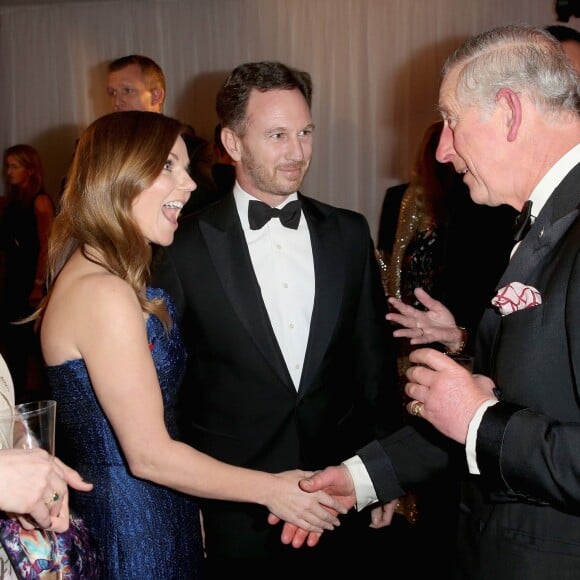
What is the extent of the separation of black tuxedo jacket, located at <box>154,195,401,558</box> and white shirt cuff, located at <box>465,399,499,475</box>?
1035 mm

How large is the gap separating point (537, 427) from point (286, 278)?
134 centimetres

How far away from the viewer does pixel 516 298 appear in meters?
1.53

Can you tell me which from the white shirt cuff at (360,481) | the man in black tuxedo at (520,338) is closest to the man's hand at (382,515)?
the white shirt cuff at (360,481)

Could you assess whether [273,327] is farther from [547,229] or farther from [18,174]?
[18,174]

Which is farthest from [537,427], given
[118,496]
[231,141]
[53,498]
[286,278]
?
[231,141]

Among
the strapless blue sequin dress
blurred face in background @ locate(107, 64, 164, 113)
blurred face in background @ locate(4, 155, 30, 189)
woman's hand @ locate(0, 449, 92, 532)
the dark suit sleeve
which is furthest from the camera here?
blurred face in background @ locate(4, 155, 30, 189)

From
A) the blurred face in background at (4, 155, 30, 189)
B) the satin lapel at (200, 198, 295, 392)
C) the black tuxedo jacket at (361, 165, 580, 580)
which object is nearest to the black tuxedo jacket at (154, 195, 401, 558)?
the satin lapel at (200, 198, 295, 392)

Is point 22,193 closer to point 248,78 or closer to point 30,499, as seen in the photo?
point 248,78

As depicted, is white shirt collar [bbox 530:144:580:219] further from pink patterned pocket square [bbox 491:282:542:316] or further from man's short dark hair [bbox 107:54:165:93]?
man's short dark hair [bbox 107:54:165:93]

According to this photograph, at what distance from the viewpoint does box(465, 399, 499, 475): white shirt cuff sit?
1.52 metres

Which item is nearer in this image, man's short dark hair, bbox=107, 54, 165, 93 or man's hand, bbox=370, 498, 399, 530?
man's hand, bbox=370, 498, 399, 530

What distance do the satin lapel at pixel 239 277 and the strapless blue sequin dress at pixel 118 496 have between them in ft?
1.34

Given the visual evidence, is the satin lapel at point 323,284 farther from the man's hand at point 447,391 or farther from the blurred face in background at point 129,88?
the blurred face in background at point 129,88

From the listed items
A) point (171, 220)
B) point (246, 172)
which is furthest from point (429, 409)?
point (246, 172)
